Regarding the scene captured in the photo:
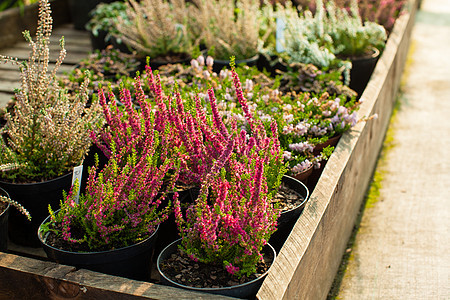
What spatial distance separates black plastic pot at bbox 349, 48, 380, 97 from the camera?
13.1 ft

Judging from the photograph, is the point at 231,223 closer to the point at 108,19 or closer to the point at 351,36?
the point at 351,36

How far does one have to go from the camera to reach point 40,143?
2.34m

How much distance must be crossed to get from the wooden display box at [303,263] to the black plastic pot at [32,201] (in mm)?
425

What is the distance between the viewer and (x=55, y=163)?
2.35 metres

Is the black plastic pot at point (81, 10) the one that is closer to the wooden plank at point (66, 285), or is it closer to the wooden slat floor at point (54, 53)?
the wooden slat floor at point (54, 53)

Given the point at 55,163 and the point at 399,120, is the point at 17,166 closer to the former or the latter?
the point at 55,163

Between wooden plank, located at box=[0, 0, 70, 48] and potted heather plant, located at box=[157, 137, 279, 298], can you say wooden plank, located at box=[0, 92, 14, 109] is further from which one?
potted heather plant, located at box=[157, 137, 279, 298]

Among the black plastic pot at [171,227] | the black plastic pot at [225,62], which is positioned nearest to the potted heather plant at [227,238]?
the black plastic pot at [171,227]

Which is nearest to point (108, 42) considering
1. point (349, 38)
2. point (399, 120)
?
point (349, 38)

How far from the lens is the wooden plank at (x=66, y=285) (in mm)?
1650

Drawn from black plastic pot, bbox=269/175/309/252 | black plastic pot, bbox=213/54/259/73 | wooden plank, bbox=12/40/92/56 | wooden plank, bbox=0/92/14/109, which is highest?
black plastic pot, bbox=213/54/259/73

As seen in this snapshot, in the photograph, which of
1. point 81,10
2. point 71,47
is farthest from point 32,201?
point 81,10

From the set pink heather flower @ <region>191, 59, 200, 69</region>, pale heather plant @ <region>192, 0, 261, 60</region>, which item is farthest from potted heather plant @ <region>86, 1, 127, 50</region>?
pink heather flower @ <region>191, 59, 200, 69</region>

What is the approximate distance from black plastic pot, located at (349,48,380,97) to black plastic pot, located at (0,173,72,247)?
245 cm
